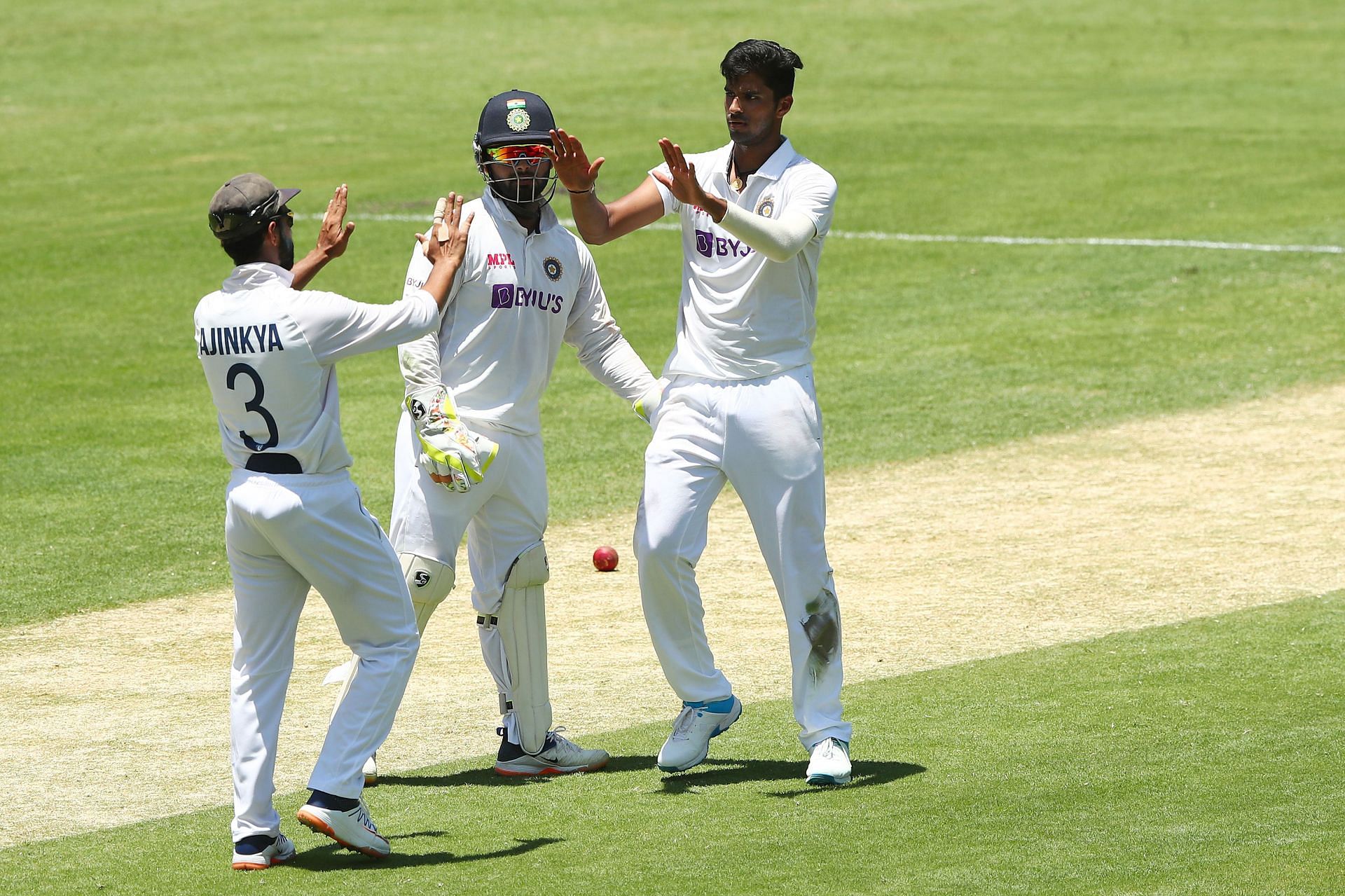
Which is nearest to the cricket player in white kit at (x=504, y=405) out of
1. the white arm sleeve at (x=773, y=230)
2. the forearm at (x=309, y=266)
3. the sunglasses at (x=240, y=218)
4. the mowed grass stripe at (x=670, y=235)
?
the forearm at (x=309, y=266)

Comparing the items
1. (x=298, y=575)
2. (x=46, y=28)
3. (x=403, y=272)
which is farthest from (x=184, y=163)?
(x=298, y=575)

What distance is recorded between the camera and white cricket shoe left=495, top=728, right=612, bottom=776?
754cm

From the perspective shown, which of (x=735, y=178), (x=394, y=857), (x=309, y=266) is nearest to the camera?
(x=394, y=857)

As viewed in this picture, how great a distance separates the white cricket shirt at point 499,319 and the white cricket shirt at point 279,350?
37.8 inches

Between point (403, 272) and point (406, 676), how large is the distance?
1394cm

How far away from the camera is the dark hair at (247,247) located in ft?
20.5

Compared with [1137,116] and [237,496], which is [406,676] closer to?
[237,496]

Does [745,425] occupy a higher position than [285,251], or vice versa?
[285,251]

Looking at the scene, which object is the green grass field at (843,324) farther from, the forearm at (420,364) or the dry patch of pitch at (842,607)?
the forearm at (420,364)

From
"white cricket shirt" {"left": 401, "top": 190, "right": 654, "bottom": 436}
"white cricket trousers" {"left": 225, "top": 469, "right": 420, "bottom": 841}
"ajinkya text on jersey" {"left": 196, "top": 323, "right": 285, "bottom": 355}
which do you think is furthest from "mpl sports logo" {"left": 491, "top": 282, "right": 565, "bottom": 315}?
"ajinkya text on jersey" {"left": 196, "top": 323, "right": 285, "bottom": 355}

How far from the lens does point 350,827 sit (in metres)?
6.20

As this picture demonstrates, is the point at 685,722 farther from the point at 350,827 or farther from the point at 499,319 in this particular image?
the point at 499,319

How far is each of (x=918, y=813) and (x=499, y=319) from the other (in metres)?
2.50

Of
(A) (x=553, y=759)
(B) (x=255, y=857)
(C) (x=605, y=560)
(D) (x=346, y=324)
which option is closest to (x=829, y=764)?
(A) (x=553, y=759)
